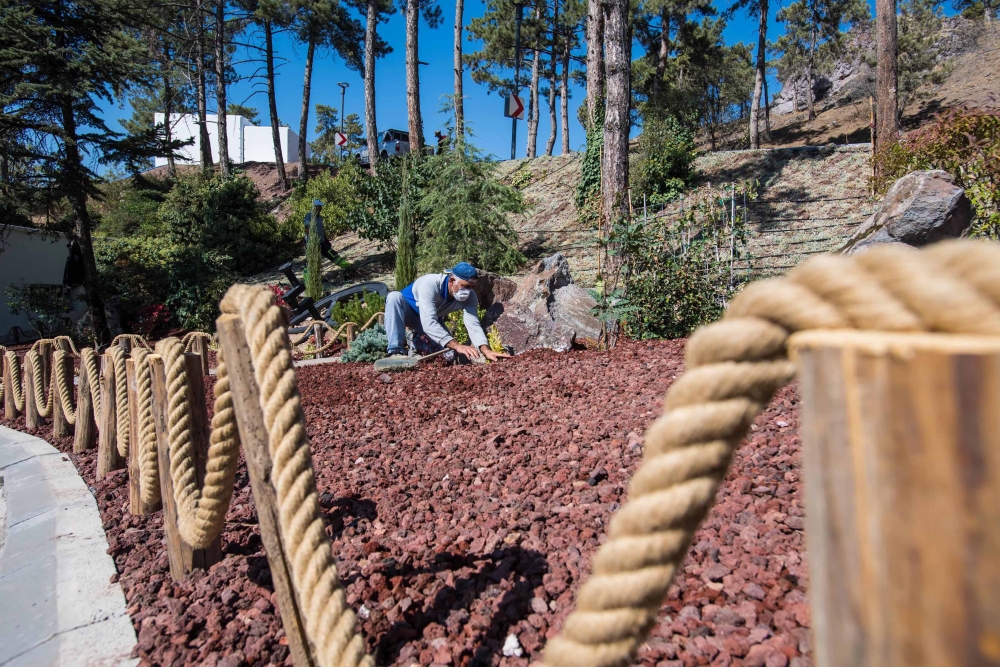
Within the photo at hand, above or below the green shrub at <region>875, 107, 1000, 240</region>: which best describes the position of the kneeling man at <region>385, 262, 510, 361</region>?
below

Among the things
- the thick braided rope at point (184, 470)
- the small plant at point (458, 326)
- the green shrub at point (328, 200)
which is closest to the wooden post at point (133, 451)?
the thick braided rope at point (184, 470)

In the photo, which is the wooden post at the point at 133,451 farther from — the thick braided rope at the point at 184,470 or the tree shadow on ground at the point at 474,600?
the tree shadow on ground at the point at 474,600

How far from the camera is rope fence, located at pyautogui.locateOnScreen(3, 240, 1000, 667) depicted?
1.67 ft

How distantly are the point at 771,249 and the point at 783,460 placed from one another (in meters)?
9.11

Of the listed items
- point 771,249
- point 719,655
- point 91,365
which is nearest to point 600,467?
point 719,655

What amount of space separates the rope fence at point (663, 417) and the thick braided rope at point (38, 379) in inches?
235

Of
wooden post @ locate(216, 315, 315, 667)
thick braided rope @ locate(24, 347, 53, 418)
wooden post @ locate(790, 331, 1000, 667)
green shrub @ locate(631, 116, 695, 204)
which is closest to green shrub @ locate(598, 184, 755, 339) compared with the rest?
wooden post @ locate(216, 315, 315, 667)

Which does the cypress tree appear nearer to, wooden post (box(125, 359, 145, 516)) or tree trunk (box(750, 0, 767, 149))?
wooden post (box(125, 359, 145, 516))

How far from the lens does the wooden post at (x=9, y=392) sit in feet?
21.3

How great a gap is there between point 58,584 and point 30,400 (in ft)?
15.5

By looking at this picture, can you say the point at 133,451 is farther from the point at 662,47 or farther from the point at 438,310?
the point at 662,47

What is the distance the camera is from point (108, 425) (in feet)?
12.6

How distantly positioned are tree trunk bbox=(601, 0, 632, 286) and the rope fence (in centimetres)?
826

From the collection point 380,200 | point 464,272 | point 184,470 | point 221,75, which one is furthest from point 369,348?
point 221,75
